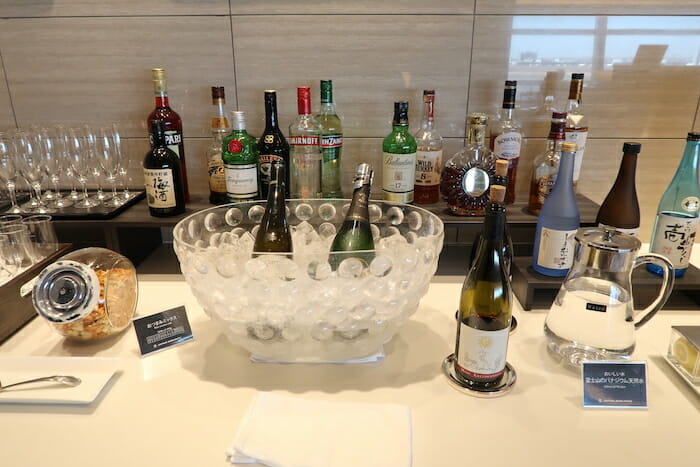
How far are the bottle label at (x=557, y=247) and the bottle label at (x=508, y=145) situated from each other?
32 cm

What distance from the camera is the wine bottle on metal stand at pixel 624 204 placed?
960 mm

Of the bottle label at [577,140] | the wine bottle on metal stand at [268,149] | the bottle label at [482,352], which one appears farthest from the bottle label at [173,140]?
the bottle label at [577,140]

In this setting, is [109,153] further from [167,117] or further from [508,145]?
[508,145]

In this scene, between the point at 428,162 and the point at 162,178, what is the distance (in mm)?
634

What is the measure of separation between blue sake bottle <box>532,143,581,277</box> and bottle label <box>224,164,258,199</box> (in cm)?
65

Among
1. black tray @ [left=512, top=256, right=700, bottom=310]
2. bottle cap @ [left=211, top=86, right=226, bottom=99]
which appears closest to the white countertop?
black tray @ [left=512, top=256, right=700, bottom=310]

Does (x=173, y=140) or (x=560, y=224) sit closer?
(x=560, y=224)

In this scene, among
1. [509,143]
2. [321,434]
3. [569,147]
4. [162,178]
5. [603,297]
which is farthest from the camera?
[509,143]

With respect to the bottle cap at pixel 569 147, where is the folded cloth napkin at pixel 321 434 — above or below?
below

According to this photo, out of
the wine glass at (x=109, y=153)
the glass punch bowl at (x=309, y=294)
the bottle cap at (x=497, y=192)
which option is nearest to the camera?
the glass punch bowl at (x=309, y=294)

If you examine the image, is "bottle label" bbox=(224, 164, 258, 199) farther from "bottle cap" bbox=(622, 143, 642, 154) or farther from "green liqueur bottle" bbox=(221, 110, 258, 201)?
"bottle cap" bbox=(622, 143, 642, 154)

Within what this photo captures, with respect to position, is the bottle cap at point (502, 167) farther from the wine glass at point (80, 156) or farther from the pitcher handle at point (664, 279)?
the wine glass at point (80, 156)

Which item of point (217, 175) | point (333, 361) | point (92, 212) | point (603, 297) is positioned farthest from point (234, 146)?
point (603, 297)

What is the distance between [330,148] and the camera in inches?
47.2
